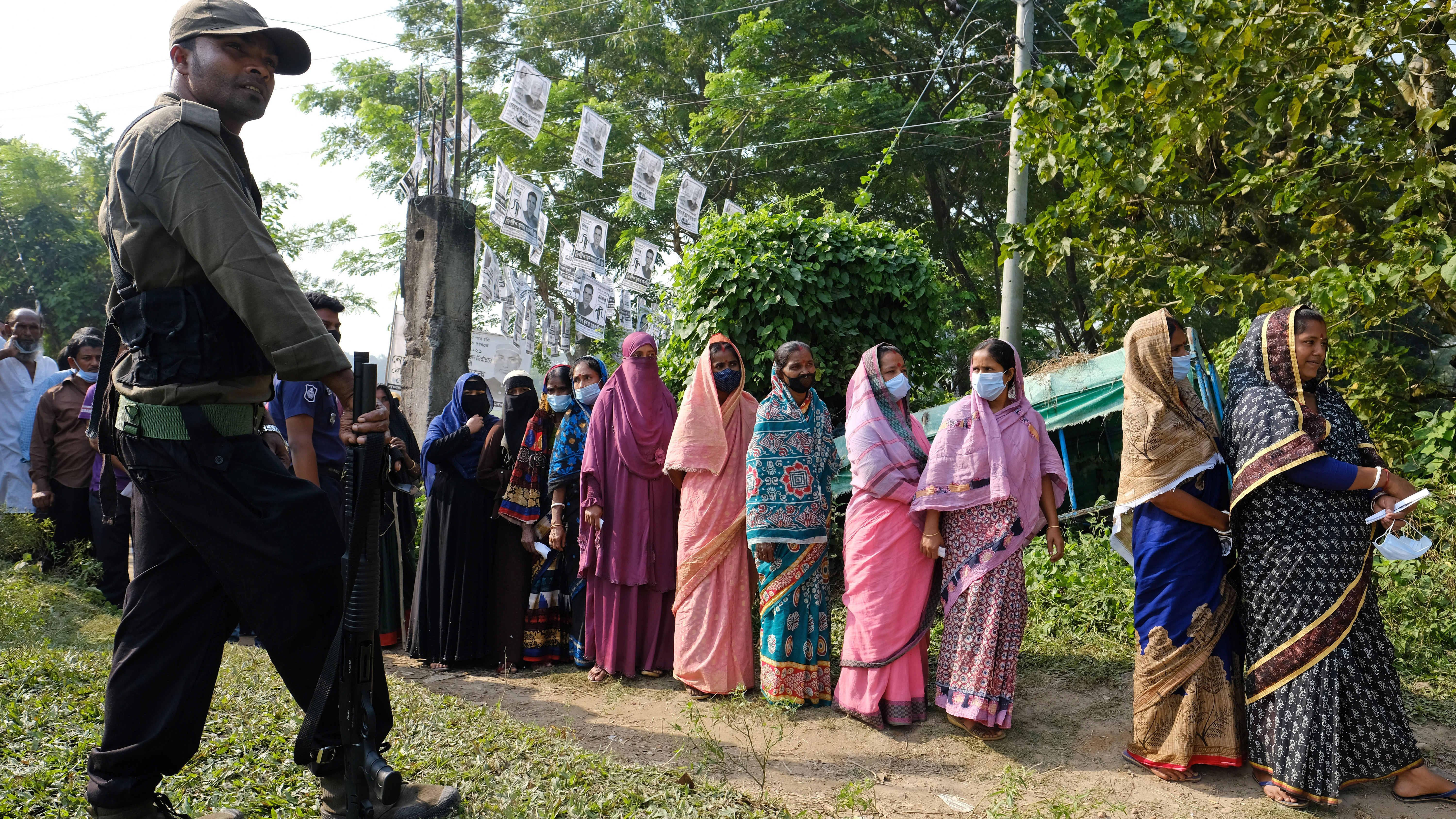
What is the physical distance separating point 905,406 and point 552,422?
7.08 feet

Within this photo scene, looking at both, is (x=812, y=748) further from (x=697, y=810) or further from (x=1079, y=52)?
(x=1079, y=52)

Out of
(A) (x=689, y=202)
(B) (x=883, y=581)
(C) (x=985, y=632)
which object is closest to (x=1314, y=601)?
(C) (x=985, y=632)

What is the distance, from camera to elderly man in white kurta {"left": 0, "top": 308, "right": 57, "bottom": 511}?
279 inches

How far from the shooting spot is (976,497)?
167 inches

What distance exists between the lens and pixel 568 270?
47.0 ft

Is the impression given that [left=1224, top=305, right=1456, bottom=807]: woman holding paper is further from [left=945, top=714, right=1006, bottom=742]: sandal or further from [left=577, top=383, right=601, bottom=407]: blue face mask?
[left=577, top=383, right=601, bottom=407]: blue face mask

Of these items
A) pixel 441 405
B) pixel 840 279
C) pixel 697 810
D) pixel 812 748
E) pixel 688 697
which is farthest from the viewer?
pixel 441 405

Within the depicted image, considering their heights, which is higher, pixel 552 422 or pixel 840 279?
pixel 840 279

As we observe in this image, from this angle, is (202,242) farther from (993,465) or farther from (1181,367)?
(1181,367)

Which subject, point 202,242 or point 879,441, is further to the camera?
point 879,441


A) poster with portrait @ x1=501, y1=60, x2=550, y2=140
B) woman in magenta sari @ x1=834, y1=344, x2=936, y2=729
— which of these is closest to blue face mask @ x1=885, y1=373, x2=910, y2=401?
woman in magenta sari @ x1=834, y1=344, x2=936, y2=729

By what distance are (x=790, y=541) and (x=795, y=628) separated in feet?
1.37

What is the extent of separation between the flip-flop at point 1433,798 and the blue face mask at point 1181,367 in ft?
5.53

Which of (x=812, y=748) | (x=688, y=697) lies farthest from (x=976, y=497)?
(x=688, y=697)
